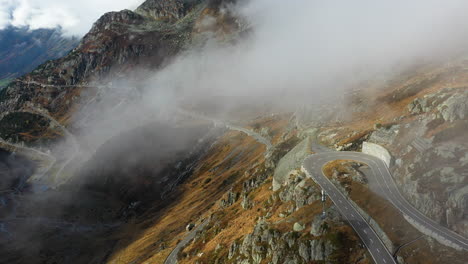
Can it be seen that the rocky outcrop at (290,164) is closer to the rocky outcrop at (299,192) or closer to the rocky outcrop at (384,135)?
the rocky outcrop at (299,192)

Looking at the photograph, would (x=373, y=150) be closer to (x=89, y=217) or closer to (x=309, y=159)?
(x=309, y=159)

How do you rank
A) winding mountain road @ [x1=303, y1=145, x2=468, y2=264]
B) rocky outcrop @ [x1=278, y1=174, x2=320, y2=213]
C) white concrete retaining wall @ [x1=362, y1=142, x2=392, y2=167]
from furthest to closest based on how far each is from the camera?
1. white concrete retaining wall @ [x1=362, y1=142, x2=392, y2=167]
2. rocky outcrop @ [x1=278, y1=174, x2=320, y2=213]
3. winding mountain road @ [x1=303, y1=145, x2=468, y2=264]

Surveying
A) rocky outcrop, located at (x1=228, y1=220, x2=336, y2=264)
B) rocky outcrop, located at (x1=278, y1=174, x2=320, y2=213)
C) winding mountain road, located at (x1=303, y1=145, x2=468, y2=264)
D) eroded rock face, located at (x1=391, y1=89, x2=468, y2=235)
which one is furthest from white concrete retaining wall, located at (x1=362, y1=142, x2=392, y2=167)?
rocky outcrop, located at (x1=228, y1=220, x2=336, y2=264)

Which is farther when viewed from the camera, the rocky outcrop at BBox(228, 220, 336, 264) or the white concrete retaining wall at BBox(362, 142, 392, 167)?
the white concrete retaining wall at BBox(362, 142, 392, 167)

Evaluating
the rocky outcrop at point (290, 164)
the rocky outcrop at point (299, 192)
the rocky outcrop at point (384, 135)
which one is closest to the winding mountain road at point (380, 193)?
the rocky outcrop at point (299, 192)

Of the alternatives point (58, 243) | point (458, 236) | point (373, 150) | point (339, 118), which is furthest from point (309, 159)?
point (58, 243)

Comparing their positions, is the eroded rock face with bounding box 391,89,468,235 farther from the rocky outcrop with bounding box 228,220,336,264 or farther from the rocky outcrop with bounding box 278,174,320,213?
the rocky outcrop with bounding box 228,220,336,264
